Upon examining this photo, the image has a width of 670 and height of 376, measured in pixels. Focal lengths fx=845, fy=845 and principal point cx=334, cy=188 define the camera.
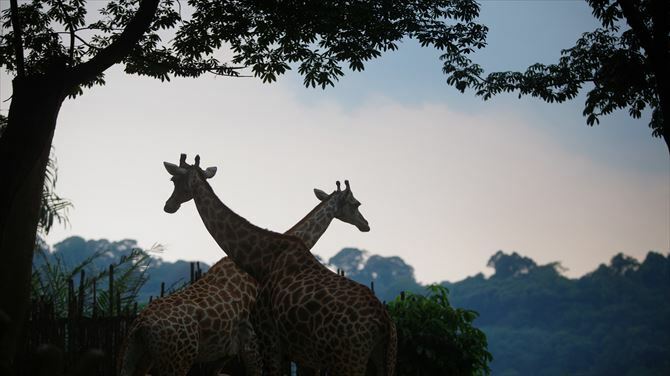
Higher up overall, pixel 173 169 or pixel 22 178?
pixel 173 169

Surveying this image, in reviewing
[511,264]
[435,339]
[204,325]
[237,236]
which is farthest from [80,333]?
[511,264]

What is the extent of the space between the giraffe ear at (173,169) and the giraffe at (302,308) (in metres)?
0.51

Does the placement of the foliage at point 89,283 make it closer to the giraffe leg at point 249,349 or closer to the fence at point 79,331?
the fence at point 79,331

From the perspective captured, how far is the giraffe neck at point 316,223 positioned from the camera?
967 centimetres

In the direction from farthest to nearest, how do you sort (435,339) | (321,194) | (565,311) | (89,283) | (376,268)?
(376,268)
(565,311)
(89,283)
(321,194)
(435,339)

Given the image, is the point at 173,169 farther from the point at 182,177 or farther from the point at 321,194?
the point at 321,194

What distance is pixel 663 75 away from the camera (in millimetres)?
10070

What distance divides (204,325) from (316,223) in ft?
6.55

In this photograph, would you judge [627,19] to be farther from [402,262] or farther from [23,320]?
[402,262]

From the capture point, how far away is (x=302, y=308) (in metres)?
7.13

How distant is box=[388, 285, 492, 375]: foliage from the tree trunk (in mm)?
4327

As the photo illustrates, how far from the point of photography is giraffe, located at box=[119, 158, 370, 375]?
820 cm

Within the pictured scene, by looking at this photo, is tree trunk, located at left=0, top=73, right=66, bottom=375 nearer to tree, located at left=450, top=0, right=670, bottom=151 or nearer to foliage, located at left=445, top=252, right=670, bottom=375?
tree, located at left=450, top=0, right=670, bottom=151

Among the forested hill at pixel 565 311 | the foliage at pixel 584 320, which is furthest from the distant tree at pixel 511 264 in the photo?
the foliage at pixel 584 320
